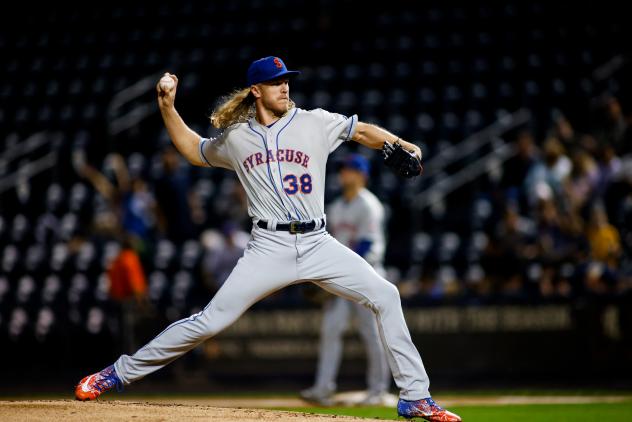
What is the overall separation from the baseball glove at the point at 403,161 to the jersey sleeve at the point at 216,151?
91 centimetres

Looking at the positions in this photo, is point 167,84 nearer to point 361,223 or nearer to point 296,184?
point 296,184

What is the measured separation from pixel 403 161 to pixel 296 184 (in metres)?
0.59

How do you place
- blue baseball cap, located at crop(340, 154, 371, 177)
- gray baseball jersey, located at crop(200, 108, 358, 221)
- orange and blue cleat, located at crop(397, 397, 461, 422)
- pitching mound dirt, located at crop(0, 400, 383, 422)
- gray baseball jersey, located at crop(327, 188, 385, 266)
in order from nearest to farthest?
pitching mound dirt, located at crop(0, 400, 383, 422) → orange and blue cleat, located at crop(397, 397, 461, 422) → gray baseball jersey, located at crop(200, 108, 358, 221) → gray baseball jersey, located at crop(327, 188, 385, 266) → blue baseball cap, located at crop(340, 154, 371, 177)

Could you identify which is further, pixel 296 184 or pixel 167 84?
pixel 167 84

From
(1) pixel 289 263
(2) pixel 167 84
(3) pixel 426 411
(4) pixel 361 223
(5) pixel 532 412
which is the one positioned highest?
(2) pixel 167 84

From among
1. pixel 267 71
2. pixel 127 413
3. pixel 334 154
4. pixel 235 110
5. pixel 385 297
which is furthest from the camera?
pixel 334 154

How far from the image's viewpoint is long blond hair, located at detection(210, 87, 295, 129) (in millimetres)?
5855

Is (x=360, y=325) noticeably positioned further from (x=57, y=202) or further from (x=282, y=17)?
(x=282, y=17)

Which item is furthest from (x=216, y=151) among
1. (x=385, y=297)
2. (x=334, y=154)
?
(x=334, y=154)

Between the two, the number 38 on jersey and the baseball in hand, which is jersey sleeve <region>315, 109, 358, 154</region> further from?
the baseball in hand

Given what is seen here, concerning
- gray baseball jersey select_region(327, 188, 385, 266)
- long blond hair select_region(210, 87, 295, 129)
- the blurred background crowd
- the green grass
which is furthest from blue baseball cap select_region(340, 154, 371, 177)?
long blond hair select_region(210, 87, 295, 129)

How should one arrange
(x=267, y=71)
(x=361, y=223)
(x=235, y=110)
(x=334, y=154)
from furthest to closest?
(x=334, y=154) → (x=361, y=223) → (x=235, y=110) → (x=267, y=71)

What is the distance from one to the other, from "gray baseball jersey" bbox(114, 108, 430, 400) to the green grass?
1.46 m

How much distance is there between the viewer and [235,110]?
5.88m
